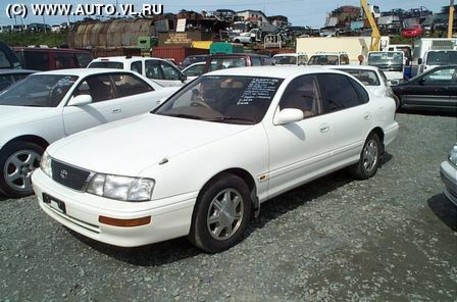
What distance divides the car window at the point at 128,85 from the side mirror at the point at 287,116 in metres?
3.07

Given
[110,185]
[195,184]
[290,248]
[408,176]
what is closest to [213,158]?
[195,184]

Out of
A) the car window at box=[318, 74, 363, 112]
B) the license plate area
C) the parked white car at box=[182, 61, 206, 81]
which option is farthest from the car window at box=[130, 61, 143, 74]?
the license plate area

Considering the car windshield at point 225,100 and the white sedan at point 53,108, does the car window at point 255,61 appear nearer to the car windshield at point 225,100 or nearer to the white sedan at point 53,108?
the white sedan at point 53,108

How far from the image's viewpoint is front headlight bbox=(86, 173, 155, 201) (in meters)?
2.83

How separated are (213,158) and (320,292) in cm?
126

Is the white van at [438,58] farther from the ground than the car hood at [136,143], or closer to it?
farther from the ground

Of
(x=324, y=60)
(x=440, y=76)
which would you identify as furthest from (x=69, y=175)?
(x=324, y=60)

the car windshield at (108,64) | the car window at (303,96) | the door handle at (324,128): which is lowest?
the door handle at (324,128)

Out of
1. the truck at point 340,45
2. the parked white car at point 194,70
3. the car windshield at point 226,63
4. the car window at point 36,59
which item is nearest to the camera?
the car window at point 36,59

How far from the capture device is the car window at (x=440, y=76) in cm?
1052

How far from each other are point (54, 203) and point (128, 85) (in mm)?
3283

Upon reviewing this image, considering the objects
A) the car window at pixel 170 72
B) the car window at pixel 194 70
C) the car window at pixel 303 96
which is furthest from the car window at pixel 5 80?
the car window at pixel 194 70

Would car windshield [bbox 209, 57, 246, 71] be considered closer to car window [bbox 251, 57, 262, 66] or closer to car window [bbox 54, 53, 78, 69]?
car window [bbox 251, 57, 262, 66]

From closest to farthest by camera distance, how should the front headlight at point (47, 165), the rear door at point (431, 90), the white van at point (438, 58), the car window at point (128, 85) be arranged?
the front headlight at point (47, 165)
the car window at point (128, 85)
the rear door at point (431, 90)
the white van at point (438, 58)
